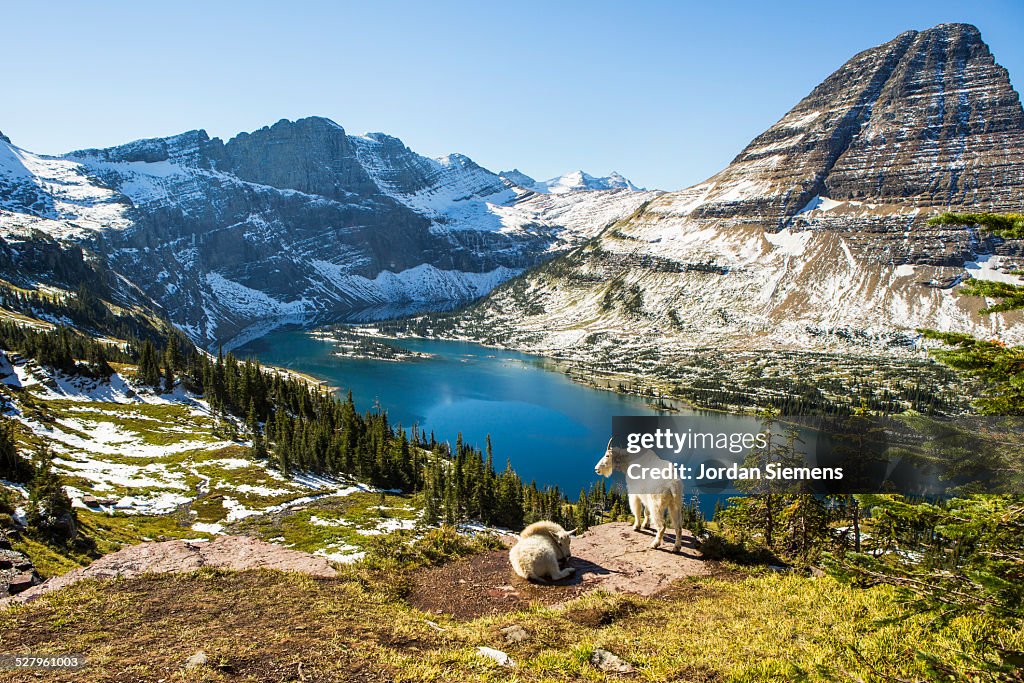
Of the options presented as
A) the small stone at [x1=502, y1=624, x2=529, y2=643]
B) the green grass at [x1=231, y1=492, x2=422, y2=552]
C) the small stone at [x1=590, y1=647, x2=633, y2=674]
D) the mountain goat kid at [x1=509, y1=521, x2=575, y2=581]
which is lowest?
the green grass at [x1=231, y1=492, x2=422, y2=552]

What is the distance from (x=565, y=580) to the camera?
16938 millimetres

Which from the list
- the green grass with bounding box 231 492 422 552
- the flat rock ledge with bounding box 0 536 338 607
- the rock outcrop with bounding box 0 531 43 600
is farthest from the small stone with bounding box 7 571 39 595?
the green grass with bounding box 231 492 422 552

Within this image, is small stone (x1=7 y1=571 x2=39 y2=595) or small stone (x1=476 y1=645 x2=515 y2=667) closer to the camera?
small stone (x1=476 y1=645 x2=515 y2=667)

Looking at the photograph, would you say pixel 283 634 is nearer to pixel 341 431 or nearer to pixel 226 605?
pixel 226 605

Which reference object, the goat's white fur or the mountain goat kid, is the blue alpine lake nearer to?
the goat's white fur

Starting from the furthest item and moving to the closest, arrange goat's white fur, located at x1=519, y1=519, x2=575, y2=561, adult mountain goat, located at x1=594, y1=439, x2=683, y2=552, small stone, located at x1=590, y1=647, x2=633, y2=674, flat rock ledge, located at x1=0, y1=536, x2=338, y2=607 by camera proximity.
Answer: adult mountain goat, located at x1=594, y1=439, x2=683, y2=552, goat's white fur, located at x1=519, y1=519, x2=575, y2=561, flat rock ledge, located at x1=0, y1=536, x2=338, y2=607, small stone, located at x1=590, y1=647, x2=633, y2=674

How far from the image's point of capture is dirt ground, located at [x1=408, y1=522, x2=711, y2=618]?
15.5 m

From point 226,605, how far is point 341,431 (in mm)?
77471

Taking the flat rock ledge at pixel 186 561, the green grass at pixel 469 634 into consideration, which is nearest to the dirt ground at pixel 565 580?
the green grass at pixel 469 634

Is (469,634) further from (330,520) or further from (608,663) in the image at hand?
(330,520)

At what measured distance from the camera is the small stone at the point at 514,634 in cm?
1185

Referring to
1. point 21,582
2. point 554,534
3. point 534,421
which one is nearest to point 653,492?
point 554,534

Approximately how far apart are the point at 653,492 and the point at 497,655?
983cm

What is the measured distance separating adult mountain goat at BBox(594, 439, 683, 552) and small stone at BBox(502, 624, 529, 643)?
24.9ft
